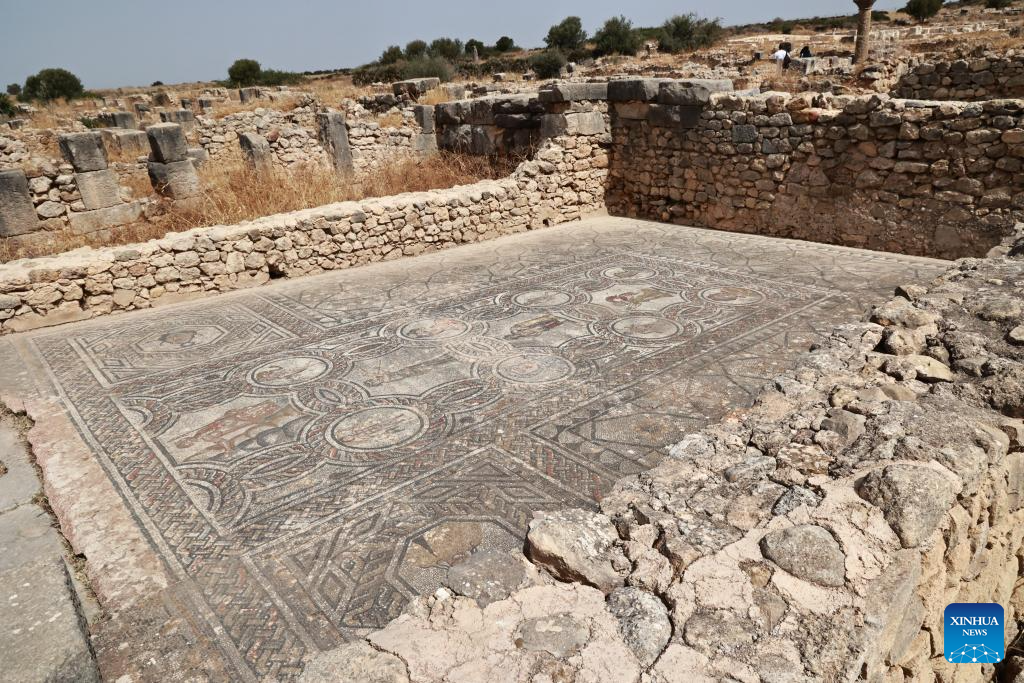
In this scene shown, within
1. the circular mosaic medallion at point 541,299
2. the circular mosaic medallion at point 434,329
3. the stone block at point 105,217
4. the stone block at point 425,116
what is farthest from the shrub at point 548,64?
the circular mosaic medallion at point 434,329

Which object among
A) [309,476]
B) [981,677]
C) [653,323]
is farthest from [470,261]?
[981,677]

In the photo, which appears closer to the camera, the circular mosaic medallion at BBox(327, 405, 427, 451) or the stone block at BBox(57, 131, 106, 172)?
the circular mosaic medallion at BBox(327, 405, 427, 451)

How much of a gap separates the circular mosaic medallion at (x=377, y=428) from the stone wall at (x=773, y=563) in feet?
4.71

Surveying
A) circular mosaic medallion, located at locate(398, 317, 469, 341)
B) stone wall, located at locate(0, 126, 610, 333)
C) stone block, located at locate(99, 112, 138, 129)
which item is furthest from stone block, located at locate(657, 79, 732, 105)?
stone block, located at locate(99, 112, 138, 129)

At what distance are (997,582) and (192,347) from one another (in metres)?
4.92

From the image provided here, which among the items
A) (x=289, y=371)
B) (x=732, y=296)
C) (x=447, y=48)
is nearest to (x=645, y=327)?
(x=732, y=296)

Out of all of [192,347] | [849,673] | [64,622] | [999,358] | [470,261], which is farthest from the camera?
[470,261]

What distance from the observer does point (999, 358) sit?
2836 millimetres

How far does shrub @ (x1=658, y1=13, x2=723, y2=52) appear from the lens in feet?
109

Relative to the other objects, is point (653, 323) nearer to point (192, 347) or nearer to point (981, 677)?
point (981, 677)

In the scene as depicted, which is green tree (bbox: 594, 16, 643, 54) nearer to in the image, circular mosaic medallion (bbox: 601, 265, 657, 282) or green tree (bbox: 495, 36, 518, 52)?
green tree (bbox: 495, 36, 518, 52)

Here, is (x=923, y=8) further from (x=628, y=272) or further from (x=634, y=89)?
(x=628, y=272)

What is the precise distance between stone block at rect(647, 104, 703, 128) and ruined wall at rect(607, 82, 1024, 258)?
0.01 m

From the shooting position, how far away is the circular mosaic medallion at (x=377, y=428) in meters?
3.44
